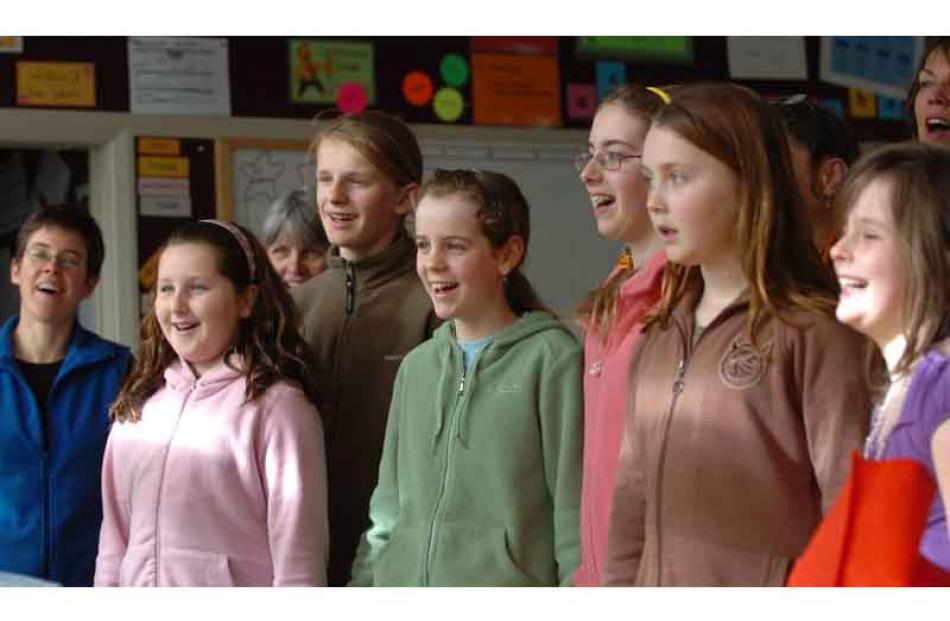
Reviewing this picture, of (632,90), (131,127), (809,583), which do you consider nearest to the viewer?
(809,583)

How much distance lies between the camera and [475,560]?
2156 millimetres

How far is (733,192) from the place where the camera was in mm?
1863

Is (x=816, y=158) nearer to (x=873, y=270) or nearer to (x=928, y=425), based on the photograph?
(x=873, y=270)

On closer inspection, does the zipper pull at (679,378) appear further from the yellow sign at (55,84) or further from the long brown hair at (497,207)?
the yellow sign at (55,84)

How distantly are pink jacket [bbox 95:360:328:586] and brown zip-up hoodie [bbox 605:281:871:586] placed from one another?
1.81ft

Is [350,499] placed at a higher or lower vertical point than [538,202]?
lower

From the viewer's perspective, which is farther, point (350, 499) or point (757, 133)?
point (350, 499)

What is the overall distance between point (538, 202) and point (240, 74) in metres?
0.89

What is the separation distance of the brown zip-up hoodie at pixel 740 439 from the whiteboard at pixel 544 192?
7.91ft

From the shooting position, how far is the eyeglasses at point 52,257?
2.61m

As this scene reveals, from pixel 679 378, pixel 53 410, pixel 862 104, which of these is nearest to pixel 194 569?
pixel 53 410

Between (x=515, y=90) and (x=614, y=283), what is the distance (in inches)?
92.3
